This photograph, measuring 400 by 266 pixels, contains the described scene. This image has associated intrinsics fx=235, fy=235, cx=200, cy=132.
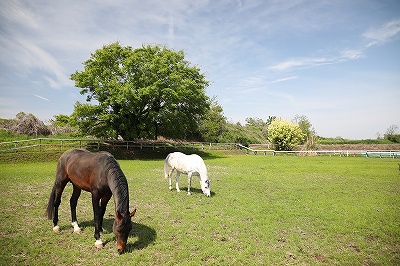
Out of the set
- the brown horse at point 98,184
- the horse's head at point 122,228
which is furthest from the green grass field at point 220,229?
the brown horse at point 98,184

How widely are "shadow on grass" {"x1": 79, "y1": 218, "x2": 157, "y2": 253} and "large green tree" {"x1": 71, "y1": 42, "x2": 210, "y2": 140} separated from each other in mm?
20012

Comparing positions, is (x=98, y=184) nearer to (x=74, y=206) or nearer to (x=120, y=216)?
(x=120, y=216)

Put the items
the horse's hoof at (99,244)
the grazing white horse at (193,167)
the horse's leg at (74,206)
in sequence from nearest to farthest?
1. the horse's hoof at (99,244)
2. the horse's leg at (74,206)
3. the grazing white horse at (193,167)

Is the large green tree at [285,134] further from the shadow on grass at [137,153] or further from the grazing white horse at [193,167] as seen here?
the grazing white horse at [193,167]

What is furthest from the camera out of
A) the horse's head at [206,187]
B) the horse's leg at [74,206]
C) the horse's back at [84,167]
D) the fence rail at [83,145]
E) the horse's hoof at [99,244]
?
the fence rail at [83,145]

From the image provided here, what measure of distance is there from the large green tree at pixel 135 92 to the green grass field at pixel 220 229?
16.0 m

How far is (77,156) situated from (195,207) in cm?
488

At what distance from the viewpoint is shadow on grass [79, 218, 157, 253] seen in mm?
6063

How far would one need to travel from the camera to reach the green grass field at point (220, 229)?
18.5ft

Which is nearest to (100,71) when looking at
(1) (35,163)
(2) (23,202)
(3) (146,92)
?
(3) (146,92)

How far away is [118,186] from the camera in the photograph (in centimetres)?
584

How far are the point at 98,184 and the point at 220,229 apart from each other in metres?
3.85

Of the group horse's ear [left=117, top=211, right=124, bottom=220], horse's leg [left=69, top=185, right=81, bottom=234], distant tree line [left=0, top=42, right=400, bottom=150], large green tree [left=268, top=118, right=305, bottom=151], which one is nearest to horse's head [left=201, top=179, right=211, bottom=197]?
horse's leg [left=69, top=185, right=81, bottom=234]

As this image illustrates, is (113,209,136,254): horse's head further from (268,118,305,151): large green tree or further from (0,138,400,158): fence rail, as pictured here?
(268,118,305,151): large green tree
